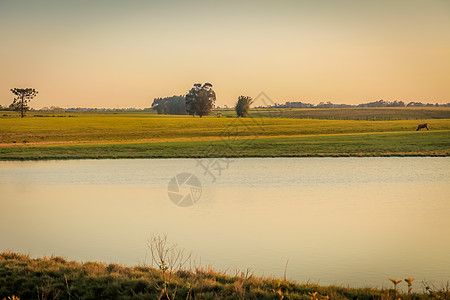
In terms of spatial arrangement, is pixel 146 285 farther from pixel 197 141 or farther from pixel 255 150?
pixel 197 141

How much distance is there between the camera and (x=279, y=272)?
942cm

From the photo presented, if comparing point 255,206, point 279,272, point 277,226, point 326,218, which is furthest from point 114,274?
point 255,206

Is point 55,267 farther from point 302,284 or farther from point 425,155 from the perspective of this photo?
point 425,155

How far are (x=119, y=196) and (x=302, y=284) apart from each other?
12851 mm

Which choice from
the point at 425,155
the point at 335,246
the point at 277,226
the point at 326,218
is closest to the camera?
the point at 335,246

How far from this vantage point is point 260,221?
1448 centimetres

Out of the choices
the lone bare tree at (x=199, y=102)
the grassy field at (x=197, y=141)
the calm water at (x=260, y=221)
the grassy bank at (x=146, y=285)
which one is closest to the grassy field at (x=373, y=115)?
the lone bare tree at (x=199, y=102)

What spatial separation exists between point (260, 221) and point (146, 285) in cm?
676

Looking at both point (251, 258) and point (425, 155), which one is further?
point (425, 155)

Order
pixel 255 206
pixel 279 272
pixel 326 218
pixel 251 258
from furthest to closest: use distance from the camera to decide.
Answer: pixel 255 206 < pixel 326 218 < pixel 251 258 < pixel 279 272
